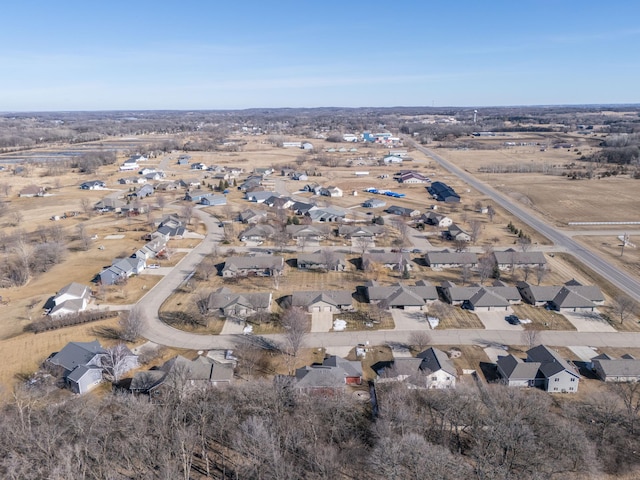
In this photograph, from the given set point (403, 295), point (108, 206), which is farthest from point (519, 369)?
point (108, 206)

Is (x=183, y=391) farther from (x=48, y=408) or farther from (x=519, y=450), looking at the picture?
(x=519, y=450)

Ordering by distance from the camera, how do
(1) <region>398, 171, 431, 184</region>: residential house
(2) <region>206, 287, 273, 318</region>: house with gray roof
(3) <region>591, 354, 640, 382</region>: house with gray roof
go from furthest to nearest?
(1) <region>398, 171, 431, 184</region>: residential house, (2) <region>206, 287, 273, 318</region>: house with gray roof, (3) <region>591, 354, 640, 382</region>: house with gray roof

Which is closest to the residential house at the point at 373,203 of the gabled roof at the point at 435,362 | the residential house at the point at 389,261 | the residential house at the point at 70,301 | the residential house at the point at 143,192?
the residential house at the point at 389,261

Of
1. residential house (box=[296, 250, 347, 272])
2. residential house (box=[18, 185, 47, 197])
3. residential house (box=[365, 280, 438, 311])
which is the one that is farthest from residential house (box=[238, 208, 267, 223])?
residential house (box=[18, 185, 47, 197])

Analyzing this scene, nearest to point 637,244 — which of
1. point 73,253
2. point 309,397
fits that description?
point 309,397

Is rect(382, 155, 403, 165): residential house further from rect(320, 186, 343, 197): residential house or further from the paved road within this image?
rect(320, 186, 343, 197): residential house

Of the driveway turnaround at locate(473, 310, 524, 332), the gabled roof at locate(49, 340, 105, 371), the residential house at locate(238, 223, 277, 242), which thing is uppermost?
the residential house at locate(238, 223, 277, 242)
